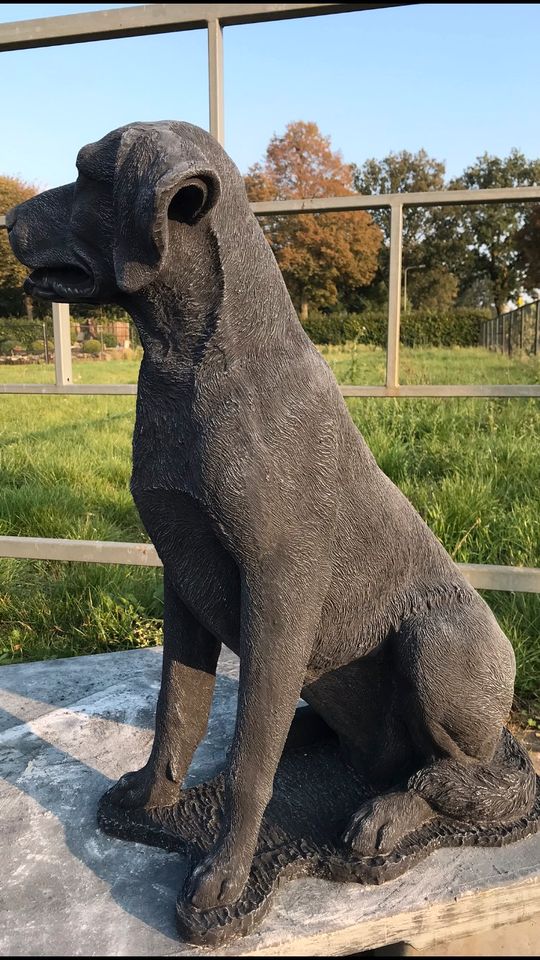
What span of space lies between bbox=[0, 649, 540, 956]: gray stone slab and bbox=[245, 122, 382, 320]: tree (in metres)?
3.70

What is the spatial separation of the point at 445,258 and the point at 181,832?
31.0 feet

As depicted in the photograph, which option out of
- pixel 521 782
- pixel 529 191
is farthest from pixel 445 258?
pixel 521 782

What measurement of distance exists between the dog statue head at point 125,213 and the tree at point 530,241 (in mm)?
6613

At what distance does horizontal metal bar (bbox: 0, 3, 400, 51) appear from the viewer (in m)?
2.27

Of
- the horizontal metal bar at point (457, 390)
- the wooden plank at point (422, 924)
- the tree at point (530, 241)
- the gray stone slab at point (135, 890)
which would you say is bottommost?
the wooden plank at point (422, 924)

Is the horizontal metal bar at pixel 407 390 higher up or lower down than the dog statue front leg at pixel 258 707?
higher up

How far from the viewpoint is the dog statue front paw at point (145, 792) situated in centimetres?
164

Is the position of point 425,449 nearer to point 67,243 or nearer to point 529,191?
point 529,191

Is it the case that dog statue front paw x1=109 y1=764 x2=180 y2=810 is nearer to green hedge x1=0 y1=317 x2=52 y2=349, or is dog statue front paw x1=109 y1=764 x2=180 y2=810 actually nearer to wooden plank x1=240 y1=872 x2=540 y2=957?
wooden plank x1=240 y1=872 x2=540 y2=957

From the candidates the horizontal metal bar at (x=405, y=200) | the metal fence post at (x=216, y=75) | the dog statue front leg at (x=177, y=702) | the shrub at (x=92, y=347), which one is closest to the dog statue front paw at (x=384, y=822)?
the dog statue front leg at (x=177, y=702)

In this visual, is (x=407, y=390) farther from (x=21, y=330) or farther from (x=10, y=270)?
(x=21, y=330)

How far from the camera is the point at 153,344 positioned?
4.28 ft

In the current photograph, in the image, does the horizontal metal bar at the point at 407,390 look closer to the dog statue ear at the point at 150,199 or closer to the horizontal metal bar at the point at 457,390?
the horizontal metal bar at the point at 457,390

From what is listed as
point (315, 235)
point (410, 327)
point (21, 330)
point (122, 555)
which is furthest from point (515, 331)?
point (122, 555)
